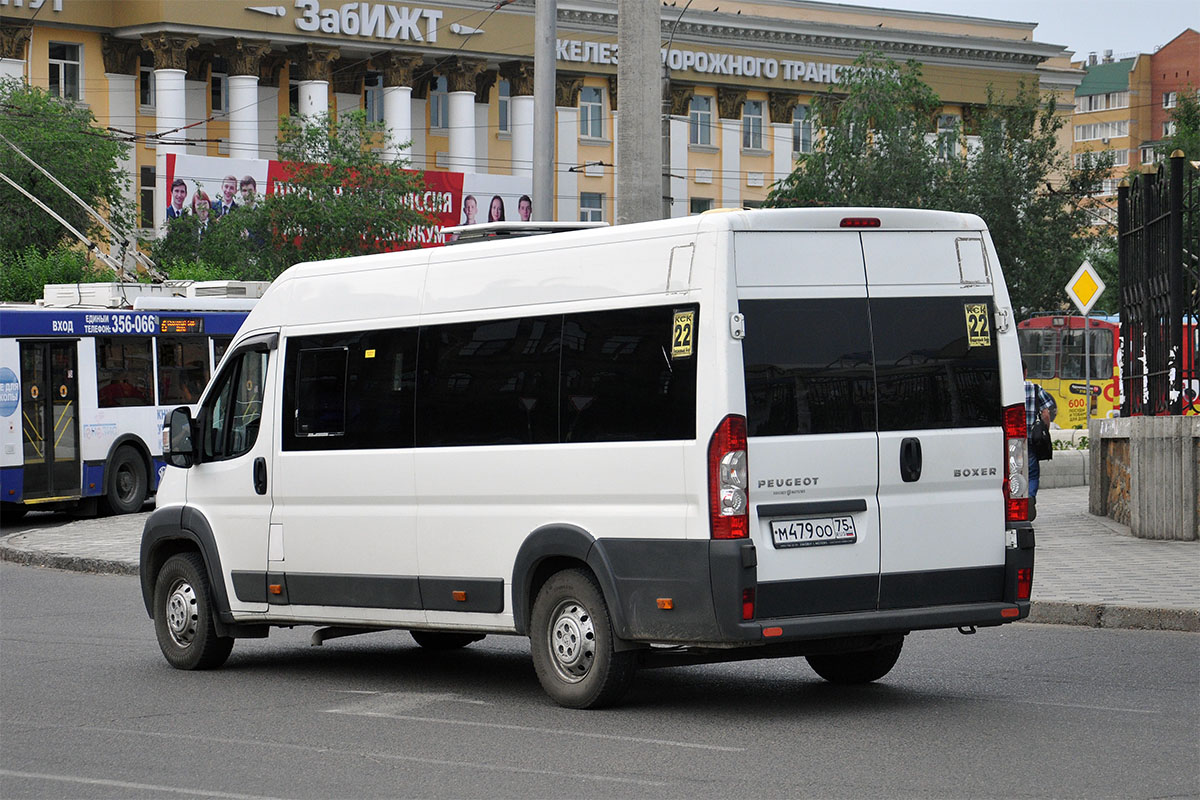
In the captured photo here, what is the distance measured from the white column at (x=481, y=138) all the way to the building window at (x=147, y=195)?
13.6m

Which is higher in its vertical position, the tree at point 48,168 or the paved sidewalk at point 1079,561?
the tree at point 48,168

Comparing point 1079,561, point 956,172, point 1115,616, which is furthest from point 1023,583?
point 956,172

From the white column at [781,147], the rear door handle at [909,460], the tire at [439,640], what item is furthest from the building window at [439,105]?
the rear door handle at [909,460]

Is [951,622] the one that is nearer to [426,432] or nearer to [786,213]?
[786,213]

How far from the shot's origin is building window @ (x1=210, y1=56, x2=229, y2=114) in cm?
7150

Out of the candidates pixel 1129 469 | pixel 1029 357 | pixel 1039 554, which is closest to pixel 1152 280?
pixel 1129 469

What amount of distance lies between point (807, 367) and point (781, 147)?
255ft

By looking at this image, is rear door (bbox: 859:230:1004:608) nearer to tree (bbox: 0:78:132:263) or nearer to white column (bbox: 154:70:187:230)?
tree (bbox: 0:78:132:263)

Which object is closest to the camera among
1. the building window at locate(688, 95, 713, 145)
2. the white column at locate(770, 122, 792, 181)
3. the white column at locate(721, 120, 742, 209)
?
the building window at locate(688, 95, 713, 145)

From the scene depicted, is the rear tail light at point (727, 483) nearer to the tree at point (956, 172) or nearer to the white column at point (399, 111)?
the tree at point (956, 172)

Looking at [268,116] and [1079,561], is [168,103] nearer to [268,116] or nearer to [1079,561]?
[268,116]

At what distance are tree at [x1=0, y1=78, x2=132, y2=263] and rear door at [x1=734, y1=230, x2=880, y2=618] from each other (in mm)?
42750

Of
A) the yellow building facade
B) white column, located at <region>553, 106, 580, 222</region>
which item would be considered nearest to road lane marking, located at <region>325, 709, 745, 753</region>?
the yellow building facade

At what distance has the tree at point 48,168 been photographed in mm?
49812
